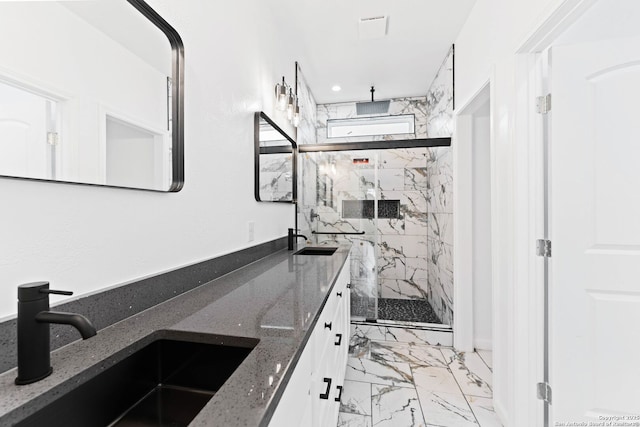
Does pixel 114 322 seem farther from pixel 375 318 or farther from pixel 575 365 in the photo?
pixel 375 318

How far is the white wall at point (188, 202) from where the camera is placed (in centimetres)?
67

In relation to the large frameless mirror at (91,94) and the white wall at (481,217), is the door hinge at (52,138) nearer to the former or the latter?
the large frameless mirror at (91,94)

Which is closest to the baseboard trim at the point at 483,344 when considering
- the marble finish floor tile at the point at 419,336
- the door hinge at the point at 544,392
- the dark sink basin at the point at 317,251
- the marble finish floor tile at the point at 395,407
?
the marble finish floor tile at the point at 419,336

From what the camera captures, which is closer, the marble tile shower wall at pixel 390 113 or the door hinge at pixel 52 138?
the door hinge at pixel 52 138

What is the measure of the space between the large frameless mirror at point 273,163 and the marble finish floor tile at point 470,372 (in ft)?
6.41

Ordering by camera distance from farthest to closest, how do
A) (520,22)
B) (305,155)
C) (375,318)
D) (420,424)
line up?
1. (305,155)
2. (375,318)
3. (420,424)
4. (520,22)

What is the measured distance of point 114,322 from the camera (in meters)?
0.86

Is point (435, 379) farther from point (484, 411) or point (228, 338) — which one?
point (228, 338)

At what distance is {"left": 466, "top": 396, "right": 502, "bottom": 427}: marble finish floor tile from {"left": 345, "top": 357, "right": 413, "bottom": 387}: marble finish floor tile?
0.40 meters

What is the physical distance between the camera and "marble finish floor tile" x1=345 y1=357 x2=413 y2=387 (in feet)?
6.89

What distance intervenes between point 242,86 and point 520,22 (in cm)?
156

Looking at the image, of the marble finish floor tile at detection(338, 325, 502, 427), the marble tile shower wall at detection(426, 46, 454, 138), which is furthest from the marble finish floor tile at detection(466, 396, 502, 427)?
the marble tile shower wall at detection(426, 46, 454, 138)

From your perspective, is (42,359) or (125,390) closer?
(42,359)

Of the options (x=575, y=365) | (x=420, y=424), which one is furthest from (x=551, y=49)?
(x=420, y=424)
